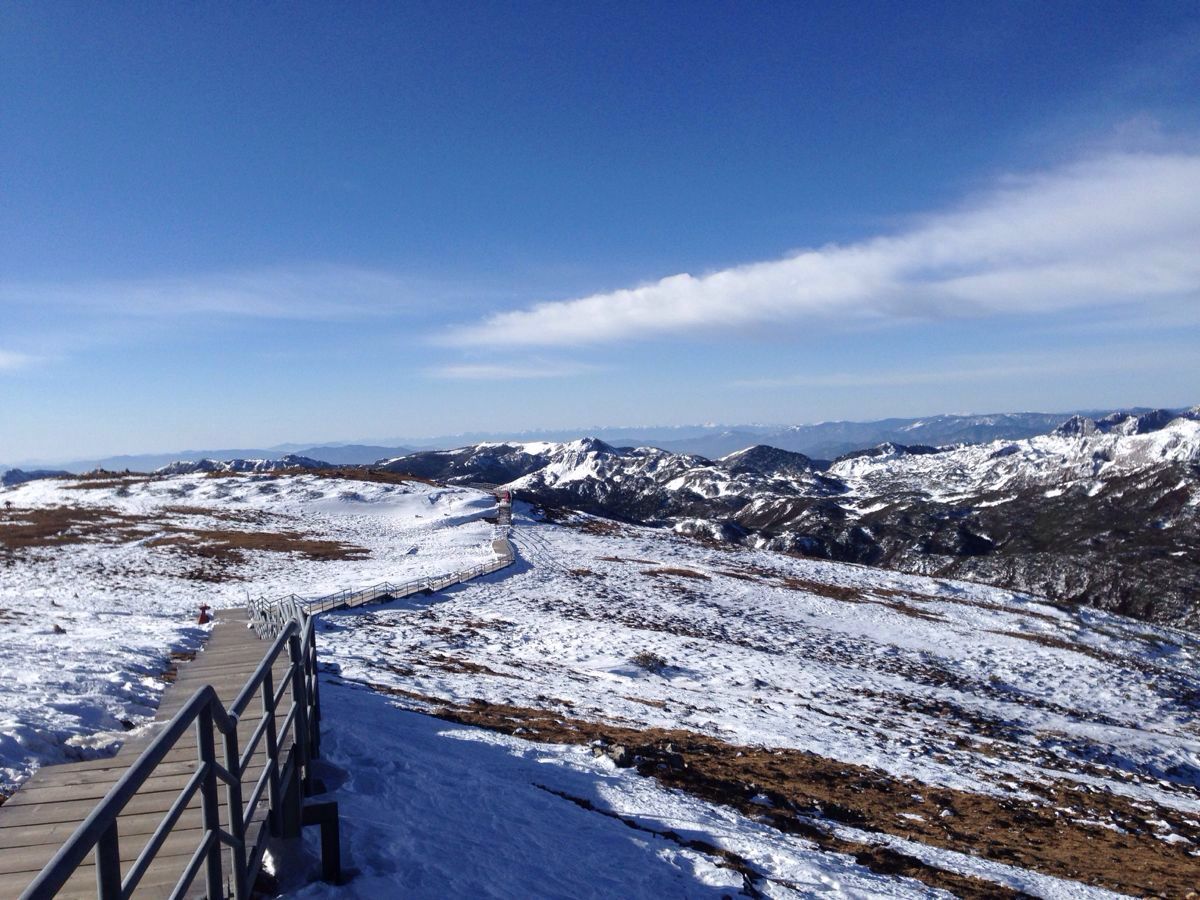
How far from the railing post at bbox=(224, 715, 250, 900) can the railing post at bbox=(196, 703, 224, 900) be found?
31cm

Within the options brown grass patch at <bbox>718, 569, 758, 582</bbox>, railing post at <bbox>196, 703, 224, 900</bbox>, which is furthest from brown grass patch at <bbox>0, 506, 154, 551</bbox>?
railing post at <bbox>196, 703, 224, 900</bbox>

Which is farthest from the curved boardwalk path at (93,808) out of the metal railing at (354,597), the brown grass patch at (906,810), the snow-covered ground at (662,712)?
the metal railing at (354,597)

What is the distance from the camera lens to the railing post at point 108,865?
2.87 metres

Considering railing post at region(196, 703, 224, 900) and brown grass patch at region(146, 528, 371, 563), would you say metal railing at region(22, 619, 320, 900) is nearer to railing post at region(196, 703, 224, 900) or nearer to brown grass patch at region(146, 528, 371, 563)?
railing post at region(196, 703, 224, 900)

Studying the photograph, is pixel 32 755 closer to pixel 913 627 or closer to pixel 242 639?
pixel 242 639

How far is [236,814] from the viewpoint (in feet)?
15.3

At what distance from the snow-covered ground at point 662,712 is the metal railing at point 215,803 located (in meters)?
0.97

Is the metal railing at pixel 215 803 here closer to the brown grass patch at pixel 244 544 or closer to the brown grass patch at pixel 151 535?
the brown grass patch at pixel 151 535

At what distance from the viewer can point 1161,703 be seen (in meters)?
27.6

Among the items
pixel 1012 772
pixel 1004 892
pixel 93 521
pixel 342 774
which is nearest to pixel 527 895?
pixel 342 774

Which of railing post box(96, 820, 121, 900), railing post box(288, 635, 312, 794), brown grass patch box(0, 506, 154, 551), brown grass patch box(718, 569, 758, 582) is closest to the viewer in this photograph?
railing post box(96, 820, 121, 900)

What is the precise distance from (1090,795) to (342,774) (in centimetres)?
1643

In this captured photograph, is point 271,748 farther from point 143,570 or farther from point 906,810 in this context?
point 143,570

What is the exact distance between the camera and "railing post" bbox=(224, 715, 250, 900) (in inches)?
180
